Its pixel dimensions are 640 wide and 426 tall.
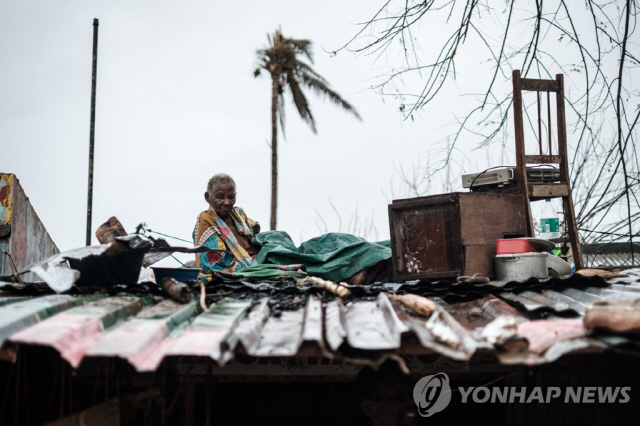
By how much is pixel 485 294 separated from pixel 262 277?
1867mm

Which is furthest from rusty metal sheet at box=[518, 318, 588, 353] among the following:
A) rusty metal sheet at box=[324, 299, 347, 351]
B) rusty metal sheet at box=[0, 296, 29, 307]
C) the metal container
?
rusty metal sheet at box=[0, 296, 29, 307]

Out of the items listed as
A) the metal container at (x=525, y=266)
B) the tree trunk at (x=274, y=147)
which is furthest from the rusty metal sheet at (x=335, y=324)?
the tree trunk at (x=274, y=147)

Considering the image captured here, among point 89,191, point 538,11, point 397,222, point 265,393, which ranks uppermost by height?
point 538,11

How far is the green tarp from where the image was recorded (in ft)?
17.5

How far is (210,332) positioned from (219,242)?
3.33 metres

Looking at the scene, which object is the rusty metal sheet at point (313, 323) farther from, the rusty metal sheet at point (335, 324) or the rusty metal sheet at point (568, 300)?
the rusty metal sheet at point (568, 300)

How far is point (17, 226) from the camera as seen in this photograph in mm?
6742

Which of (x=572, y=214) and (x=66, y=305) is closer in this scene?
(x=66, y=305)

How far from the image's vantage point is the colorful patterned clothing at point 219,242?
6.11 metres

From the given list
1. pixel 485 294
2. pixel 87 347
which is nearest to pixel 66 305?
pixel 87 347

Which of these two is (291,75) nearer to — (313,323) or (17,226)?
(17,226)

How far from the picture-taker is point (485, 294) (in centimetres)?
404

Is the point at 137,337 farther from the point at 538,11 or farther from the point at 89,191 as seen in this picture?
the point at 89,191

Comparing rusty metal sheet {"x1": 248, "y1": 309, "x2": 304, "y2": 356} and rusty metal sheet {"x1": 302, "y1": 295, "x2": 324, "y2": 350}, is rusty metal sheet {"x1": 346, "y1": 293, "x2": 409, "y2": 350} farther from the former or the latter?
rusty metal sheet {"x1": 248, "y1": 309, "x2": 304, "y2": 356}
